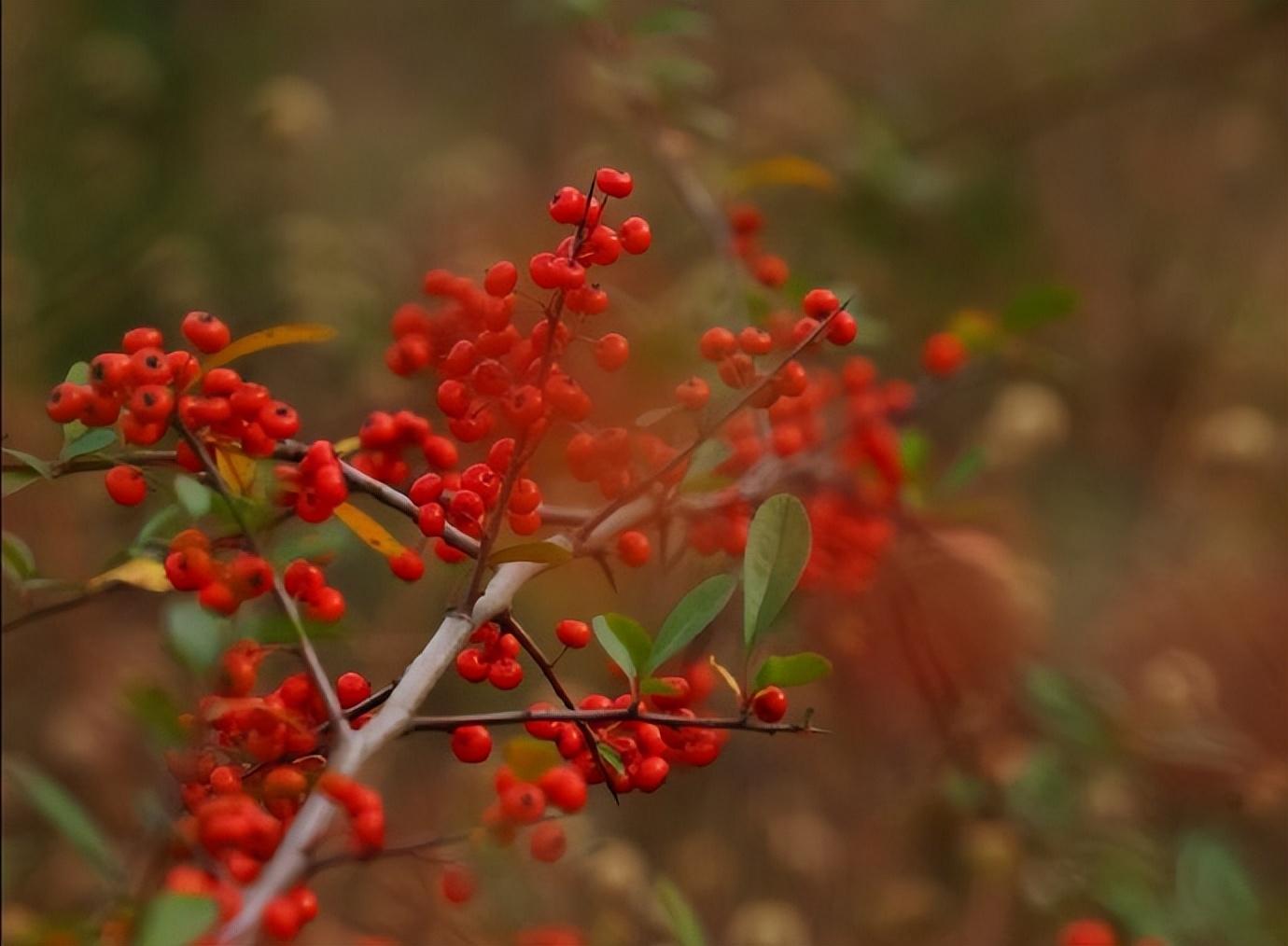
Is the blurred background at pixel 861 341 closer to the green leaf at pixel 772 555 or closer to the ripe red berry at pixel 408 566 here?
the ripe red berry at pixel 408 566

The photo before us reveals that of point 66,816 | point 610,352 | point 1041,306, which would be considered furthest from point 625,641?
point 1041,306

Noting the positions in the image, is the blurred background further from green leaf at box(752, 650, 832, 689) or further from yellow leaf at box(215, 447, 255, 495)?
green leaf at box(752, 650, 832, 689)

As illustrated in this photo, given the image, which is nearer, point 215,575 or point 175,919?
point 175,919

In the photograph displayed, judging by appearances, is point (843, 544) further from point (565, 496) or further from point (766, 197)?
point (766, 197)

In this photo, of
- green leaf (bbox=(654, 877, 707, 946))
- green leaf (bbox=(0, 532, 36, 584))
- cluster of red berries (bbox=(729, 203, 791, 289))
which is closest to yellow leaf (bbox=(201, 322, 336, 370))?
green leaf (bbox=(0, 532, 36, 584))

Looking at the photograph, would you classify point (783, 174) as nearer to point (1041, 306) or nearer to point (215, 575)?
point (1041, 306)

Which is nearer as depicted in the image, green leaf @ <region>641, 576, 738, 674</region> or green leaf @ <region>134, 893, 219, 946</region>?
green leaf @ <region>134, 893, 219, 946</region>
